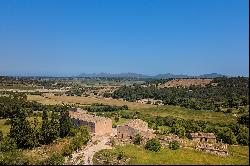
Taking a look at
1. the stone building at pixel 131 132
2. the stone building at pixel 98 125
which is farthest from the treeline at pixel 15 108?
the stone building at pixel 131 132

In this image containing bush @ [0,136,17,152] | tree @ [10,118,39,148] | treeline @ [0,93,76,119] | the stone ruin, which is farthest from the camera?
treeline @ [0,93,76,119]

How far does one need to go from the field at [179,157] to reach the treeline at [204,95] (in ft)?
179

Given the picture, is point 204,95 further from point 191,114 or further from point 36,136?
point 36,136

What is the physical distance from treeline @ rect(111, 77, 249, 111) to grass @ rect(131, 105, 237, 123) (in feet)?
18.8

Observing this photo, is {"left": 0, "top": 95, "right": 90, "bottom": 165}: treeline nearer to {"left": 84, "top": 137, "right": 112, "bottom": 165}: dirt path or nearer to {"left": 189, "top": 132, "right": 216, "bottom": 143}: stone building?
{"left": 84, "top": 137, "right": 112, "bottom": 165}: dirt path

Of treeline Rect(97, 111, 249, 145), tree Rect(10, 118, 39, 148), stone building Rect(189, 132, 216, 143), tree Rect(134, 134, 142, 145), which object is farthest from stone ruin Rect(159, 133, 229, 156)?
tree Rect(10, 118, 39, 148)

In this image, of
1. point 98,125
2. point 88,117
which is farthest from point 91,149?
point 88,117

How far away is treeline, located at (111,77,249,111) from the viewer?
4866 inches

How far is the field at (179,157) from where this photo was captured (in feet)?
162

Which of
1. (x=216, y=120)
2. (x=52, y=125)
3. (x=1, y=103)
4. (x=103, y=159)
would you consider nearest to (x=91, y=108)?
(x=1, y=103)

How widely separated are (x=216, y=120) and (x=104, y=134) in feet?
119

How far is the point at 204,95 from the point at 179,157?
9709 centimetres

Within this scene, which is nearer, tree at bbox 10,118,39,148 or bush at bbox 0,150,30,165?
bush at bbox 0,150,30,165

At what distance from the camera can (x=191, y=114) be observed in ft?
372
